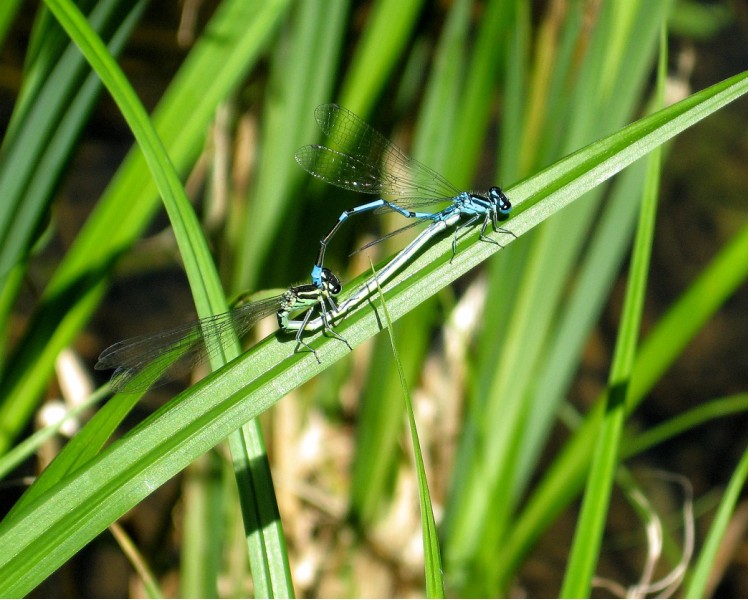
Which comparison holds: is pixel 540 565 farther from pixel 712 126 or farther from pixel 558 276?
pixel 712 126

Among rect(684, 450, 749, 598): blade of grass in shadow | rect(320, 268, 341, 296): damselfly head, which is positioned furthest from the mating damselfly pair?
rect(684, 450, 749, 598): blade of grass in shadow

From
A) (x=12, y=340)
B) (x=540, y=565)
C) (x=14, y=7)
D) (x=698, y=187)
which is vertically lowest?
(x=540, y=565)

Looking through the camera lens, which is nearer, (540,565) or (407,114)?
(407,114)

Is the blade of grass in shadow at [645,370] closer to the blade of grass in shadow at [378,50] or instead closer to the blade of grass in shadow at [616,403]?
the blade of grass in shadow at [616,403]

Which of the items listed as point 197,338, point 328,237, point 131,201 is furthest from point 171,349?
point 328,237

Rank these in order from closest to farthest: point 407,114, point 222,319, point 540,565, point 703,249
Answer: point 222,319 → point 407,114 → point 540,565 → point 703,249

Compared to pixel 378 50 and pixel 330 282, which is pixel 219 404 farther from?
pixel 378 50

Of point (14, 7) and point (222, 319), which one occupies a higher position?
point (14, 7)

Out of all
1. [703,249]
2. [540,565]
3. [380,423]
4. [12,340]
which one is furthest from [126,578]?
[703,249]
